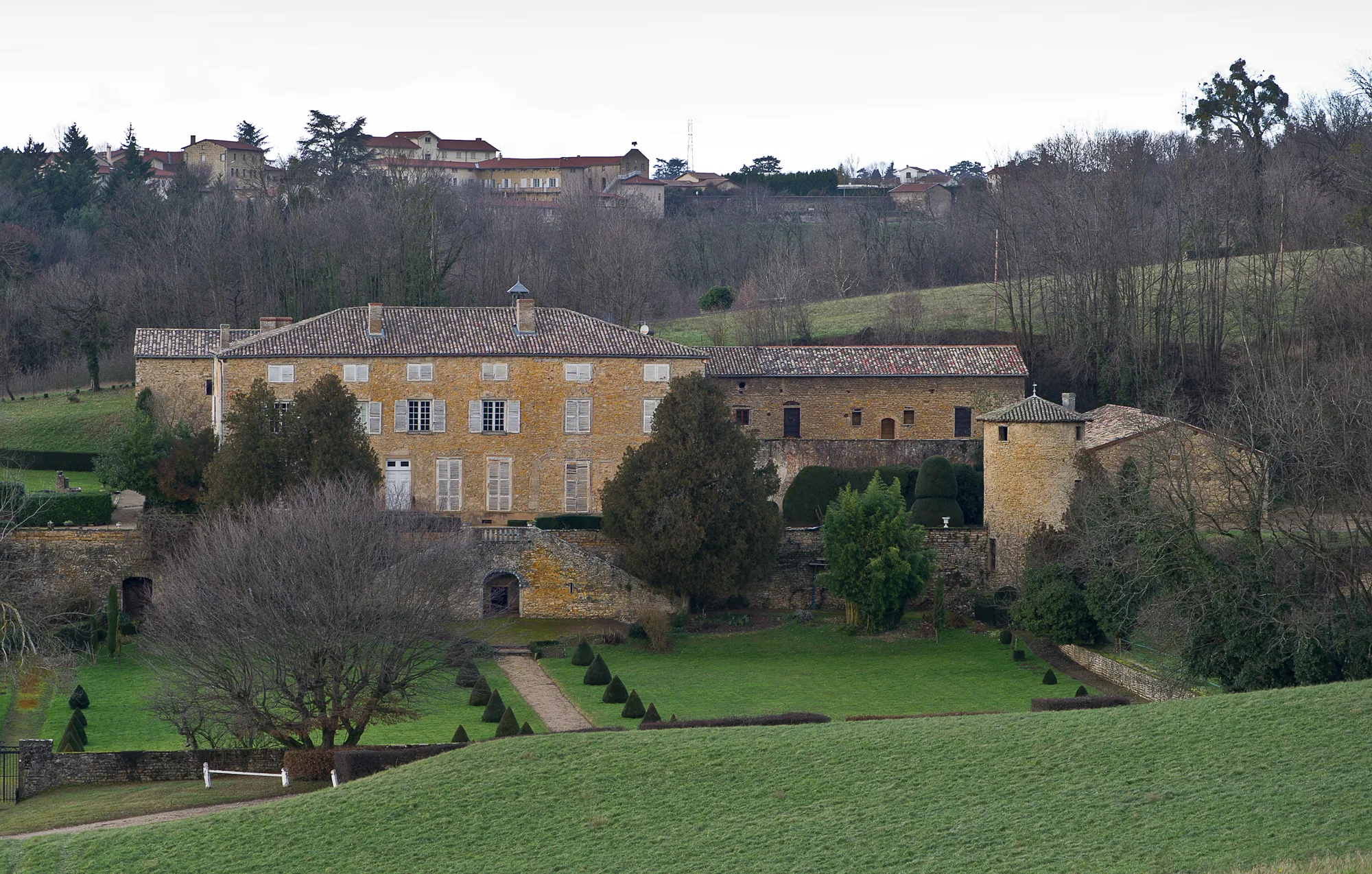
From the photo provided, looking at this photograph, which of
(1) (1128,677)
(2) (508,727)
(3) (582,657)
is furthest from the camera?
(3) (582,657)

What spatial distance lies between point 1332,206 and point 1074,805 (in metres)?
38.1

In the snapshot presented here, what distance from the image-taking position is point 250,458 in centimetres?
3800

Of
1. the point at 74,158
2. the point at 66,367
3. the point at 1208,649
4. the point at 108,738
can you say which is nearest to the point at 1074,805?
the point at 1208,649

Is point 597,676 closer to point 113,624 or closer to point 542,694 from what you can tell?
point 542,694

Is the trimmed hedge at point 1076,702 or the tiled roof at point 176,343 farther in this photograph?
the tiled roof at point 176,343

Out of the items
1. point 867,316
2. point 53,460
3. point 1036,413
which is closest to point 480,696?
point 1036,413

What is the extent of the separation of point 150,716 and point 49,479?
827 inches

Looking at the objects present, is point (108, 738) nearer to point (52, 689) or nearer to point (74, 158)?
point (52, 689)

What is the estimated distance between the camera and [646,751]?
22.2 meters

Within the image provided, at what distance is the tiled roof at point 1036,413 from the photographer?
124 feet

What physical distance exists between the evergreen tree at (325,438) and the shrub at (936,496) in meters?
14.2

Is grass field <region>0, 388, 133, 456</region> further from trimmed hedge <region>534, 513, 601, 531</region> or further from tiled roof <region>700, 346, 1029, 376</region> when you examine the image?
tiled roof <region>700, 346, 1029, 376</region>

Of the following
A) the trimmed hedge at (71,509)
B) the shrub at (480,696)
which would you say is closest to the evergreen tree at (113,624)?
the trimmed hedge at (71,509)

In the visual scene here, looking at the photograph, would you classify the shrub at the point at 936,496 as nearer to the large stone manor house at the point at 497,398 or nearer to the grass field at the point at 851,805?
the large stone manor house at the point at 497,398
